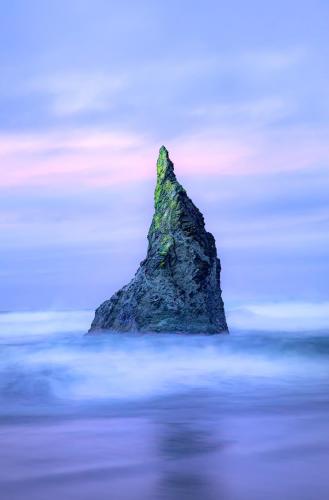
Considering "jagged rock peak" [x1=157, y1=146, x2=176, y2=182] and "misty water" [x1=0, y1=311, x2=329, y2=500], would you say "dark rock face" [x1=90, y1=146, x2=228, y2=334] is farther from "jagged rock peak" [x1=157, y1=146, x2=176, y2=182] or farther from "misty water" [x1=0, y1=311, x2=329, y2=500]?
"misty water" [x1=0, y1=311, x2=329, y2=500]

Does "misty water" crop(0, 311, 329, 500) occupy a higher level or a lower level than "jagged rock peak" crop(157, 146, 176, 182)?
lower

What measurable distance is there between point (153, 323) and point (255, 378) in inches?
303

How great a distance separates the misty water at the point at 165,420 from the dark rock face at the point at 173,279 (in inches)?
39.1

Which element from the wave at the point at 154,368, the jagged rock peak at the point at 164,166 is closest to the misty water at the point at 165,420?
the wave at the point at 154,368

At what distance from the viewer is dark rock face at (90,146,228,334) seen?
30.0 meters

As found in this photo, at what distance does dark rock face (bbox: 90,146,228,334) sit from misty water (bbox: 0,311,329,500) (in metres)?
0.99

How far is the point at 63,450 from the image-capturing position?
11.4 meters

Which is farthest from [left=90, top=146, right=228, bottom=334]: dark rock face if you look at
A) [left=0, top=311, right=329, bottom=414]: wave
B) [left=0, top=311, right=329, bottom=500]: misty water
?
[left=0, top=311, right=329, bottom=500]: misty water

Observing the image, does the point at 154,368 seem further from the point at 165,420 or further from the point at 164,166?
the point at 165,420

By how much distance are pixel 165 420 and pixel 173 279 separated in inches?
621

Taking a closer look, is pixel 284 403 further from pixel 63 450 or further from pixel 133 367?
pixel 133 367

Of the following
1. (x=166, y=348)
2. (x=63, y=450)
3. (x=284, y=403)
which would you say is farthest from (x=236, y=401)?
(x=166, y=348)

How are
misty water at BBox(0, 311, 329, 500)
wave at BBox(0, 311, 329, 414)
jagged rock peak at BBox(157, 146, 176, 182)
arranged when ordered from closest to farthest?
misty water at BBox(0, 311, 329, 500)
wave at BBox(0, 311, 329, 414)
jagged rock peak at BBox(157, 146, 176, 182)

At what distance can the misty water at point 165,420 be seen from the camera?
364 inches
